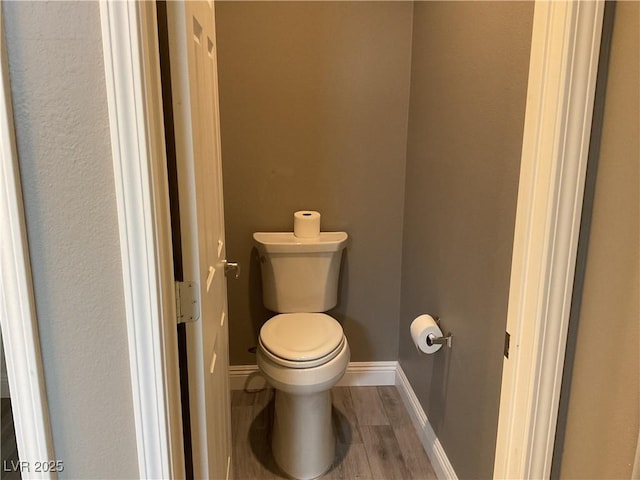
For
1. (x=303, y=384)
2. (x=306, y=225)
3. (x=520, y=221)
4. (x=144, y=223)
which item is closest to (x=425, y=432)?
(x=303, y=384)

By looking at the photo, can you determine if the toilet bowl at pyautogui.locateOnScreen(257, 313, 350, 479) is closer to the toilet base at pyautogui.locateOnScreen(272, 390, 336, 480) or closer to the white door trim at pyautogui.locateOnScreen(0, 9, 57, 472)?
the toilet base at pyautogui.locateOnScreen(272, 390, 336, 480)

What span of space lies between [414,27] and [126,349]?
76.5 inches

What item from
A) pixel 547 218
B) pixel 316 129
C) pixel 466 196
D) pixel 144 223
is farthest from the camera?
pixel 316 129

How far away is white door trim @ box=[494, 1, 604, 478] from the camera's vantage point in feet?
3.06

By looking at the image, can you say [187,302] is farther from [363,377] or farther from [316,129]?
[363,377]

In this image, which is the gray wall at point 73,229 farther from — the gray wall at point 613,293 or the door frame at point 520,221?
the gray wall at point 613,293

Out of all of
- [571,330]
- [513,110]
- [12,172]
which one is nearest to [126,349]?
[12,172]

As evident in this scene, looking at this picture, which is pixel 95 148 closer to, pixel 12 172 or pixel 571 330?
pixel 12 172

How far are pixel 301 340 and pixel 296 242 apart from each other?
19.4 inches

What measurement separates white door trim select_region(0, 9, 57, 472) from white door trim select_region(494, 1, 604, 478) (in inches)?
37.0

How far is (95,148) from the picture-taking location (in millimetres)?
852

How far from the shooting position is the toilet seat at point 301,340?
1.93m

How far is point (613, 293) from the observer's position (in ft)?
3.07

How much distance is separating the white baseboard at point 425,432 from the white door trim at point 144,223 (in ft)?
4.09
